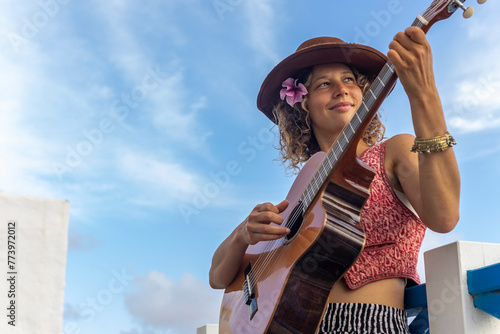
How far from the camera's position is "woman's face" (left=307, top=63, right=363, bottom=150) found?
2.10 metres

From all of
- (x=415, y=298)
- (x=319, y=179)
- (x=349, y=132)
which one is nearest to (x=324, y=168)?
(x=319, y=179)

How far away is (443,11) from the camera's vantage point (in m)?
1.50

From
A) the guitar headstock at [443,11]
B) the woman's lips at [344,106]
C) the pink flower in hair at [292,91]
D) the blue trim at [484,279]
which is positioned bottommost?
the blue trim at [484,279]

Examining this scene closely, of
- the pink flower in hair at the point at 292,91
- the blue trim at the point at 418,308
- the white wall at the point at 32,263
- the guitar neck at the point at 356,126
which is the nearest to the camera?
the white wall at the point at 32,263

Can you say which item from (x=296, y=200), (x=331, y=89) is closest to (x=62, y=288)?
(x=296, y=200)

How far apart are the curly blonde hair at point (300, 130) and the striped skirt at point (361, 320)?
836 millimetres

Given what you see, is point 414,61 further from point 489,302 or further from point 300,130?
point 300,130

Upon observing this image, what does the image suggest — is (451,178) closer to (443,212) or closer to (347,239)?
(443,212)

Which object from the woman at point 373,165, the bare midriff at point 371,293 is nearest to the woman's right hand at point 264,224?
the woman at point 373,165

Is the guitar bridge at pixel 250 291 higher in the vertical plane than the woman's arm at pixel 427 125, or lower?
lower

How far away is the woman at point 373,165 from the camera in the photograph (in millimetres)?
1483

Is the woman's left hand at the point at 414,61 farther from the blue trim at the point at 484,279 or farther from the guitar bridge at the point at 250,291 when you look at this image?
the guitar bridge at the point at 250,291

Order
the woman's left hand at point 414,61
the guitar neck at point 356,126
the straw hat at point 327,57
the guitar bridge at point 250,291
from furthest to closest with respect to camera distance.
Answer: the straw hat at point 327,57 → the guitar bridge at point 250,291 → the guitar neck at point 356,126 → the woman's left hand at point 414,61

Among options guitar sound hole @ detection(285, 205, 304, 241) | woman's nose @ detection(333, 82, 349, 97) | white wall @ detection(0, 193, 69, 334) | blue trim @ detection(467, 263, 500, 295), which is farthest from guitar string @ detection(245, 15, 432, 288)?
white wall @ detection(0, 193, 69, 334)
